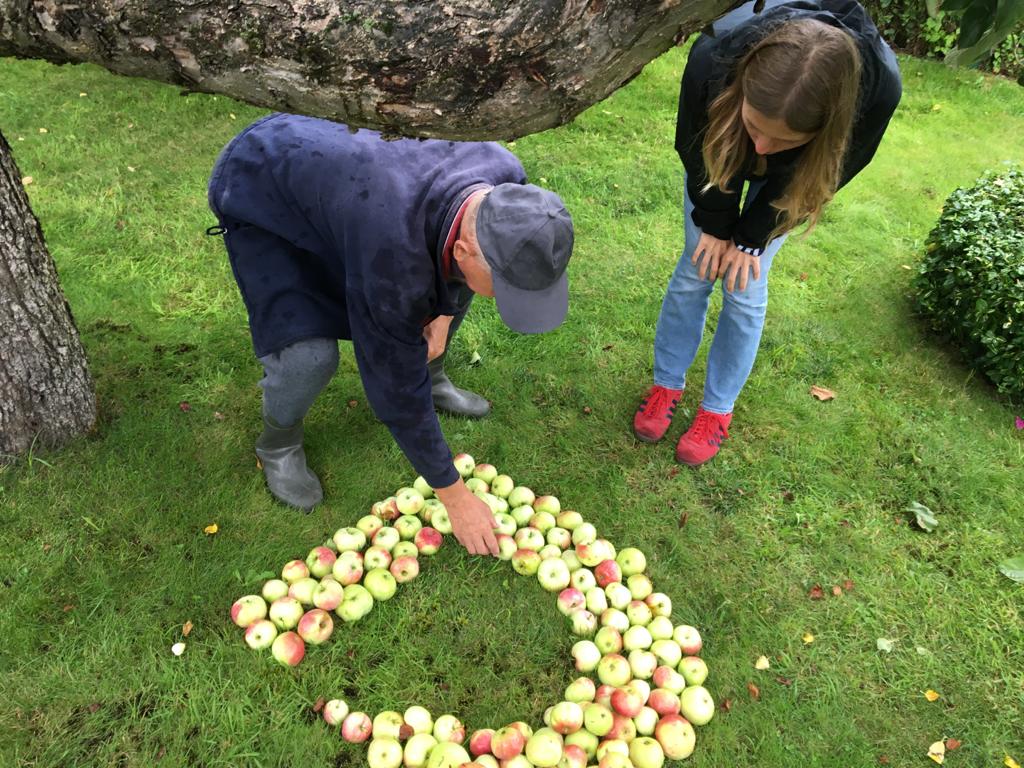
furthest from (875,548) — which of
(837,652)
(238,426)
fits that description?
(238,426)

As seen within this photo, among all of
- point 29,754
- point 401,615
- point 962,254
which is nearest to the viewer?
point 29,754

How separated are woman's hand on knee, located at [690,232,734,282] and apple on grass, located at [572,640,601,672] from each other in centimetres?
159

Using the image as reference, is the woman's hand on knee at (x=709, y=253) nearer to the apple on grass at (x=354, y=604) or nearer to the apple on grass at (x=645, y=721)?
the apple on grass at (x=645, y=721)

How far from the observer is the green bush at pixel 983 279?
12.5 feet

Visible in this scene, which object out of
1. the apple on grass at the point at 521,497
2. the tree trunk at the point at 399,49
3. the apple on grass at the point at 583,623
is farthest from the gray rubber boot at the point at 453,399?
the tree trunk at the point at 399,49

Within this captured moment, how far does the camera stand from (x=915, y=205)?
564 centimetres

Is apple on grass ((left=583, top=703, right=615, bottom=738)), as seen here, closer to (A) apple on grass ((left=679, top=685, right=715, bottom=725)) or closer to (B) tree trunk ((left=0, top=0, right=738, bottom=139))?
(A) apple on grass ((left=679, top=685, right=715, bottom=725))

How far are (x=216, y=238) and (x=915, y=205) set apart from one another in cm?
529

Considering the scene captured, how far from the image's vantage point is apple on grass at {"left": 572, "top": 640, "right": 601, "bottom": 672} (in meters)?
2.60

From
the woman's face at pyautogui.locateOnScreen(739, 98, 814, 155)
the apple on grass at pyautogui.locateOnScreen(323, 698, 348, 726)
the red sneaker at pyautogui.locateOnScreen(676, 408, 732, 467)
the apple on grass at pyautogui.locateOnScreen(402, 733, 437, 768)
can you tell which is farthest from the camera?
the red sneaker at pyautogui.locateOnScreen(676, 408, 732, 467)

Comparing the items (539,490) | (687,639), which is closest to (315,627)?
(539,490)

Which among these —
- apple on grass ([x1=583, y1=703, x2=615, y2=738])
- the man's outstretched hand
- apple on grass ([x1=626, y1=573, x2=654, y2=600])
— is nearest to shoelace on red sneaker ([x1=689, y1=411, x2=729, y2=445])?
apple on grass ([x1=626, y1=573, x2=654, y2=600])

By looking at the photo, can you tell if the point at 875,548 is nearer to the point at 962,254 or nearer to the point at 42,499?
the point at 962,254

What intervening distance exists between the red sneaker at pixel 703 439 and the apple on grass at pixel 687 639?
95 centimetres
